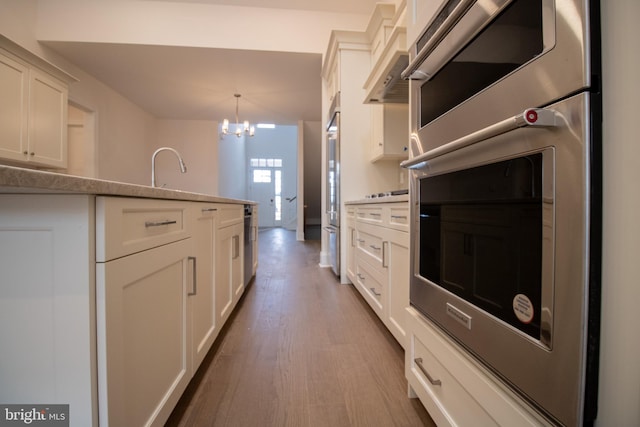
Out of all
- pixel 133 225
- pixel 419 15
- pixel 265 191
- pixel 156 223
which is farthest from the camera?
pixel 265 191

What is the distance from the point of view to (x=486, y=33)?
633mm

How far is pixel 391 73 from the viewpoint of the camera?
6.20ft

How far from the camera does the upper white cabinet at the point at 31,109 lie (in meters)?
2.42

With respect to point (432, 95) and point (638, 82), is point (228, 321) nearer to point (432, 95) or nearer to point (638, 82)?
point (432, 95)

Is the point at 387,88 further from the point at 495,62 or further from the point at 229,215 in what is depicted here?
the point at 495,62

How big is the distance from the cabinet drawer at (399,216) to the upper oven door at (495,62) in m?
0.42

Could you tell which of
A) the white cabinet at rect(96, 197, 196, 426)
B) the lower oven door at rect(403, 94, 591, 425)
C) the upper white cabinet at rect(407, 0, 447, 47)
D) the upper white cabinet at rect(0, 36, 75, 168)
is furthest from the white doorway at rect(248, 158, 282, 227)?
the lower oven door at rect(403, 94, 591, 425)

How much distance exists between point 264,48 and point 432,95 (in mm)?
3366

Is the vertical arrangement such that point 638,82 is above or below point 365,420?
above

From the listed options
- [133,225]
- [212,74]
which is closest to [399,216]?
[133,225]

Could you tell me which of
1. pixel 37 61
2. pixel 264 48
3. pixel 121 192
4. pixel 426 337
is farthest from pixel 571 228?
pixel 37 61

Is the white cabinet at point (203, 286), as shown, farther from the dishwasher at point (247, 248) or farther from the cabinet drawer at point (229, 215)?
the dishwasher at point (247, 248)

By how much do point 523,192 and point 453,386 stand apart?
0.57 metres

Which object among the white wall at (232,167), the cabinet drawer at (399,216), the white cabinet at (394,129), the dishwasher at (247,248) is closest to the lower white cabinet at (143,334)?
the cabinet drawer at (399,216)
